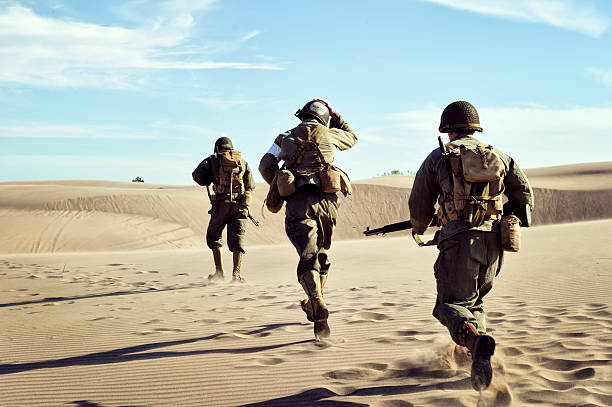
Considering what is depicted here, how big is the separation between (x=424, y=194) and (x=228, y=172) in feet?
19.1

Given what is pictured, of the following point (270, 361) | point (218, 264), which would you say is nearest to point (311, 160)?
point (270, 361)

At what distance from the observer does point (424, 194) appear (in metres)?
4.30

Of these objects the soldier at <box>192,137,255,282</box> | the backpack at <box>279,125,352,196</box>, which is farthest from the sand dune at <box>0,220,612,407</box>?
the backpack at <box>279,125,352,196</box>

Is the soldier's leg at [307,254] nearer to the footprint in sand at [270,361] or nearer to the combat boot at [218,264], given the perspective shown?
the footprint in sand at [270,361]

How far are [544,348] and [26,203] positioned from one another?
25879 millimetres

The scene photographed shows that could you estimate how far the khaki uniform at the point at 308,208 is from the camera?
220 inches

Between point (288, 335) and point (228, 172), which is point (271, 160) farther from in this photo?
Result: point (228, 172)

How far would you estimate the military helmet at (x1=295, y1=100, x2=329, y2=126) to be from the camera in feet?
19.8

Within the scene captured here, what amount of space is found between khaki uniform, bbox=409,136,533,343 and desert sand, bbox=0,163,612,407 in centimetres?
51

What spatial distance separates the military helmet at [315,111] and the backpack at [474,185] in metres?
2.08

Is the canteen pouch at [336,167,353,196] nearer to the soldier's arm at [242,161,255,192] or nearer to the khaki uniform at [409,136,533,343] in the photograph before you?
the khaki uniform at [409,136,533,343]

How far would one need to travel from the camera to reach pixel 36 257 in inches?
677

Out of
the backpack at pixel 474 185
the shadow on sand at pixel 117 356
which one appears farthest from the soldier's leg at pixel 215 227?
the backpack at pixel 474 185

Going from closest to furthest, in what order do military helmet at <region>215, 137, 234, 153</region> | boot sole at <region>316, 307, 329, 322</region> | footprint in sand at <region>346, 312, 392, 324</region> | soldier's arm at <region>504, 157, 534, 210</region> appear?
soldier's arm at <region>504, 157, 534, 210</region>
boot sole at <region>316, 307, 329, 322</region>
footprint in sand at <region>346, 312, 392, 324</region>
military helmet at <region>215, 137, 234, 153</region>
